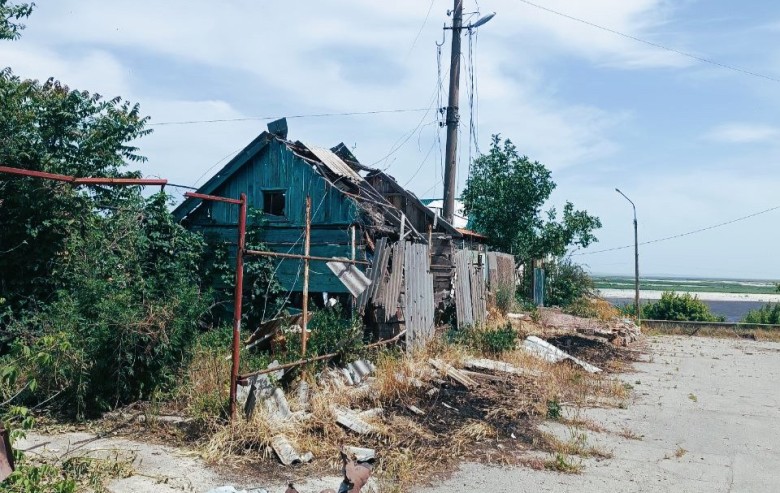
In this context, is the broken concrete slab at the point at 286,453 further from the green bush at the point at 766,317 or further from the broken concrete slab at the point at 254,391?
the green bush at the point at 766,317

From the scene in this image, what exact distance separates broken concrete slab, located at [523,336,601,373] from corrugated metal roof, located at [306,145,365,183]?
222 inches

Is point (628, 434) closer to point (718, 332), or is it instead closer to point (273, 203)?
point (273, 203)

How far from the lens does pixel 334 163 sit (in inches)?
615

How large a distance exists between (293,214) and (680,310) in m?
18.6

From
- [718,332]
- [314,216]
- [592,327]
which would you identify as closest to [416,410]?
[314,216]

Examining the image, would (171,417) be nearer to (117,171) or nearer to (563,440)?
(563,440)

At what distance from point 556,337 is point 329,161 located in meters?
7.41

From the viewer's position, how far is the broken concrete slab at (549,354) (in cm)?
1250

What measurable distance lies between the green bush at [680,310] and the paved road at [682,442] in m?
12.0

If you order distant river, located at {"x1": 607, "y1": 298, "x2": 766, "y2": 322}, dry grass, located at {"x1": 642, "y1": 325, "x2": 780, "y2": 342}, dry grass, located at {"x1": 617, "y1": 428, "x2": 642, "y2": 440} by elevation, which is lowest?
distant river, located at {"x1": 607, "y1": 298, "x2": 766, "y2": 322}

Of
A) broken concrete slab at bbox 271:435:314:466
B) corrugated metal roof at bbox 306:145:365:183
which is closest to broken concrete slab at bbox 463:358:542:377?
broken concrete slab at bbox 271:435:314:466

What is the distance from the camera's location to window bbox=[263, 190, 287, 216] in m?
15.6

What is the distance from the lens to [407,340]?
10.8m

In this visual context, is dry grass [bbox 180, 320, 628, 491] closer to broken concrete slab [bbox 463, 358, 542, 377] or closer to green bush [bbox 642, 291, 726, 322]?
broken concrete slab [bbox 463, 358, 542, 377]
